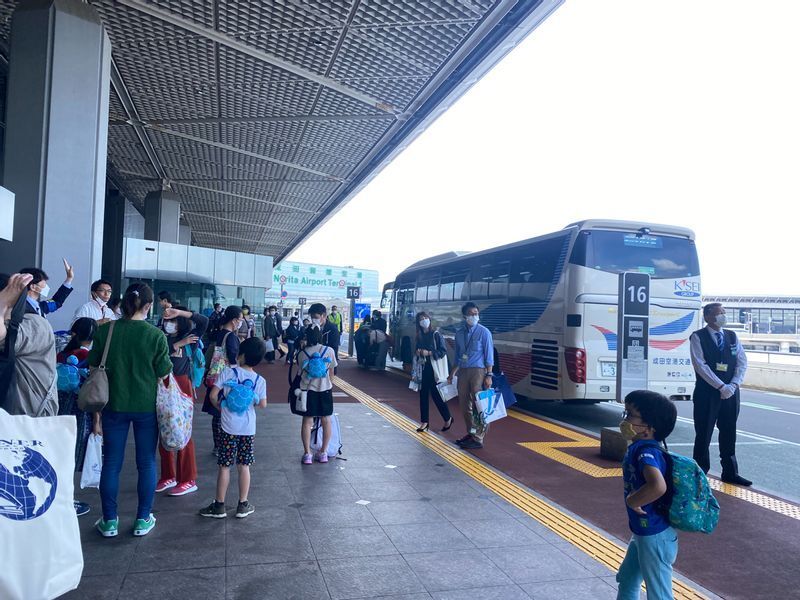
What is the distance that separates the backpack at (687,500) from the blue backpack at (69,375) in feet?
13.3

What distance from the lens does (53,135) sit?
24.6ft

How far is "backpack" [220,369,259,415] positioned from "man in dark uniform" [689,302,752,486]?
4.47 meters

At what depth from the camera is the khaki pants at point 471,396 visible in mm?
7621

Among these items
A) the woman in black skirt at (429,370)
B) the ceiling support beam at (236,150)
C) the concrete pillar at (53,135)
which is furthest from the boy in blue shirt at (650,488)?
the ceiling support beam at (236,150)

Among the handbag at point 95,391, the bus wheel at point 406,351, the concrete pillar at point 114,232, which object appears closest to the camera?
the handbag at point 95,391

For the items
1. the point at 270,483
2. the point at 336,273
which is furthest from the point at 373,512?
the point at 336,273

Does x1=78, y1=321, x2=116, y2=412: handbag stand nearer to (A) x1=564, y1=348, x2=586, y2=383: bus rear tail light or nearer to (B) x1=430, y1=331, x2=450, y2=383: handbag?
(B) x1=430, y1=331, x2=450, y2=383: handbag

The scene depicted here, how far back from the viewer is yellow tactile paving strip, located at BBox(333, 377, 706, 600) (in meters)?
4.09

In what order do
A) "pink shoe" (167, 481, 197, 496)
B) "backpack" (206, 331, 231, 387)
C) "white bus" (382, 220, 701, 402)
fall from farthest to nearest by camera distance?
"white bus" (382, 220, 701, 402) → "backpack" (206, 331, 231, 387) → "pink shoe" (167, 481, 197, 496)

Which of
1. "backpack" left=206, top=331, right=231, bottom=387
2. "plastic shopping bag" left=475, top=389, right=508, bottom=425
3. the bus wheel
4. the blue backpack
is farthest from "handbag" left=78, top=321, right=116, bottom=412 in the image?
the bus wheel

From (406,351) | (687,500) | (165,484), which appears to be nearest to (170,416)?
(165,484)

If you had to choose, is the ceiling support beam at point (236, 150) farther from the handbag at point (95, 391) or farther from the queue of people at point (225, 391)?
the handbag at point (95, 391)

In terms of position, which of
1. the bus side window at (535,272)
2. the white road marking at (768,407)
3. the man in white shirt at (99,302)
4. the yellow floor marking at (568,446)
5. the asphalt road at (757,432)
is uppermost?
the bus side window at (535,272)

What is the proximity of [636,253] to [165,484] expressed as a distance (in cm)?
789
